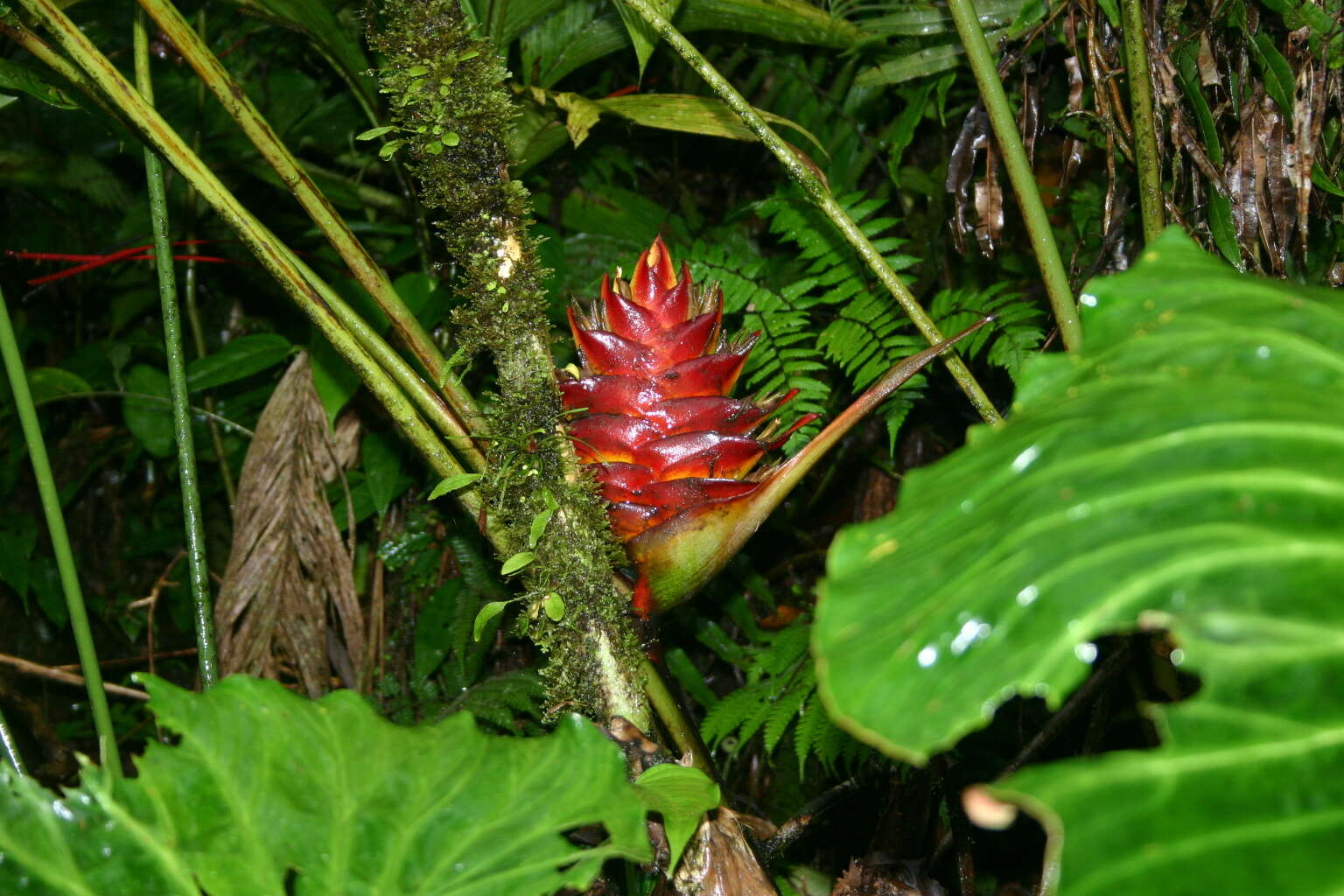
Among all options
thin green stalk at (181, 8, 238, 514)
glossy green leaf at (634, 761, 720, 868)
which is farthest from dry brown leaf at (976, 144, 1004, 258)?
thin green stalk at (181, 8, 238, 514)

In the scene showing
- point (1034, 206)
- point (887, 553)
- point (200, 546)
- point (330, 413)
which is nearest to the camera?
point (887, 553)

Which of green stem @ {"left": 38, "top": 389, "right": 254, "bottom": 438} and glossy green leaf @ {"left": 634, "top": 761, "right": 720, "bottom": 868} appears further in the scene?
green stem @ {"left": 38, "top": 389, "right": 254, "bottom": 438}

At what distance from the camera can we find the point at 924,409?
224 cm

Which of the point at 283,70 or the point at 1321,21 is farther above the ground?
the point at 283,70

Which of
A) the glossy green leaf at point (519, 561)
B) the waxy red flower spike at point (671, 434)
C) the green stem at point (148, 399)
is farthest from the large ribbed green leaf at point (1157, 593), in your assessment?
the green stem at point (148, 399)

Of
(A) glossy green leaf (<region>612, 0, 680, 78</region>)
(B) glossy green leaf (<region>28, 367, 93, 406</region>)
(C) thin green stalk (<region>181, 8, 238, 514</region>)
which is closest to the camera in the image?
(A) glossy green leaf (<region>612, 0, 680, 78</region>)

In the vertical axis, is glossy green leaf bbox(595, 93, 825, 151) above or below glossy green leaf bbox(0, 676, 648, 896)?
above

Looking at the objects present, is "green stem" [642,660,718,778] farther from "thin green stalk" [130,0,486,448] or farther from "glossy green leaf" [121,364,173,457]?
"glossy green leaf" [121,364,173,457]

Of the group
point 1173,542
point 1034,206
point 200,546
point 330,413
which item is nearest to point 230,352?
point 330,413

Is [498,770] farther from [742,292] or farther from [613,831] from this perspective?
[742,292]

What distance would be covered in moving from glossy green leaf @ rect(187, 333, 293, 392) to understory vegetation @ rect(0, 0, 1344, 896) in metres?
0.01

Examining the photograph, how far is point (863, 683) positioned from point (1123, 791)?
128 millimetres

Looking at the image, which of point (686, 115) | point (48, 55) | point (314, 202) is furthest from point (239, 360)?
point (686, 115)

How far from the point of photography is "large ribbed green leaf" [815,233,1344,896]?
0.48 m
